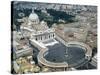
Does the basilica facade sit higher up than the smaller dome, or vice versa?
the smaller dome

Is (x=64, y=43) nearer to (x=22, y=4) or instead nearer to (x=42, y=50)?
(x=42, y=50)

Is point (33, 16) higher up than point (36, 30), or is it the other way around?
point (33, 16)

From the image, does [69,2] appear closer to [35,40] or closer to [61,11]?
[61,11]

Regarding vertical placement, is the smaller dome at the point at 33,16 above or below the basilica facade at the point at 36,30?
above
